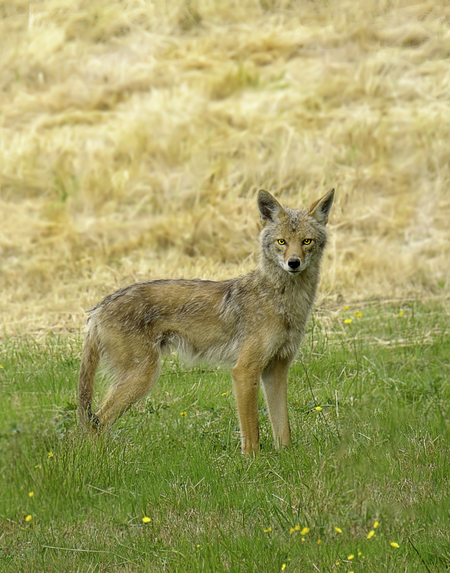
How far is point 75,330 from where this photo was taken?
920cm

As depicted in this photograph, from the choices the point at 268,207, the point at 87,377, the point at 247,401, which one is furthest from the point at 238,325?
the point at 87,377

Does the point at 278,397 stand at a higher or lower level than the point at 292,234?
lower

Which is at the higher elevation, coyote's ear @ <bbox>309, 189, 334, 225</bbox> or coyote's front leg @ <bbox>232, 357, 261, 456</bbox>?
coyote's ear @ <bbox>309, 189, 334, 225</bbox>

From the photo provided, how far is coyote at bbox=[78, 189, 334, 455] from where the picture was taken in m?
5.76

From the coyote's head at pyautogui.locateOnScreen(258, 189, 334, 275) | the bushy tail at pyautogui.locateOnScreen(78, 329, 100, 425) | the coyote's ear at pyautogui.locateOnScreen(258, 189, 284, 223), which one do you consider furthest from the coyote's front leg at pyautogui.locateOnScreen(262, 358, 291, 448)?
the bushy tail at pyautogui.locateOnScreen(78, 329, 100, 425)

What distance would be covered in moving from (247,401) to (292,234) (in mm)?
1304

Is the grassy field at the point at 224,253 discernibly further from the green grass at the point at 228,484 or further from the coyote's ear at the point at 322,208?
the coyote's ear at the point at 322,208

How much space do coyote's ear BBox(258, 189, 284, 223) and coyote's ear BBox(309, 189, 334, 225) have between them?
0.82 ft

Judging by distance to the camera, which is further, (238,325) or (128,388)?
(238,325)

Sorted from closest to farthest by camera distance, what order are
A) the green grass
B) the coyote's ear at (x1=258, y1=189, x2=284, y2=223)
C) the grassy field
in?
the green grass < the grassy field < the coyote's ear at (x1=258, y1=189, x2=284, y2=223)

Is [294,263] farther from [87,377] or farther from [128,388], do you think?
[87,377]

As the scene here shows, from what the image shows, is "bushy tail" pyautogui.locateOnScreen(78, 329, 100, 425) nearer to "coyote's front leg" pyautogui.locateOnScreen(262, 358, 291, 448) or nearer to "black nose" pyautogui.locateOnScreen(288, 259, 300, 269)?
"coyote's front leg" pyautogui.locateOnScreen(262, 358, 291, 448)

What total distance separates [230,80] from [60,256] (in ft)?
17.7

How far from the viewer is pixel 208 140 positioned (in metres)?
13.9
